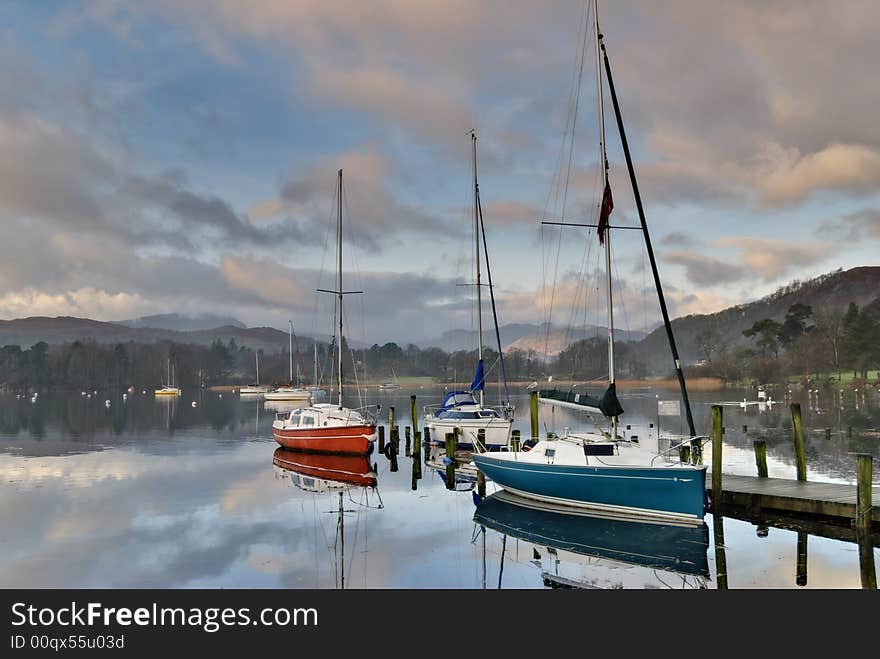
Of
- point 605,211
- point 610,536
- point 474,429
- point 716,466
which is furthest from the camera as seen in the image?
point 474,429

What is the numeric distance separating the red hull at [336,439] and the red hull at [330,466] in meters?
0.64

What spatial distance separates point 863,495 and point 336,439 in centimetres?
2685

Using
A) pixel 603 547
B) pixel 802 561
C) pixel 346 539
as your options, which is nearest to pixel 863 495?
pixel 802 561

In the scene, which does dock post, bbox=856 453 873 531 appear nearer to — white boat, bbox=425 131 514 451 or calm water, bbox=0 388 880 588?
calm water, bbox=0 388 880 588

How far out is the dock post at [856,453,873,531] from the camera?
18781mm

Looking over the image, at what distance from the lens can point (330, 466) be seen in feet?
125

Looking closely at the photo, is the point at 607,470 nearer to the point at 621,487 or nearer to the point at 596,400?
the point at 621,487

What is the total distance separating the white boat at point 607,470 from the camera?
2162cm

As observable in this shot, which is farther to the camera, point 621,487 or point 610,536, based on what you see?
point 621,487

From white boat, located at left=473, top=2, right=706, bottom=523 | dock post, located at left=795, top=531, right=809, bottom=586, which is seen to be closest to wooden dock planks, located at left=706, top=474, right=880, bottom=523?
dock post, located at left=795, top=531, right=809, bottom=586
